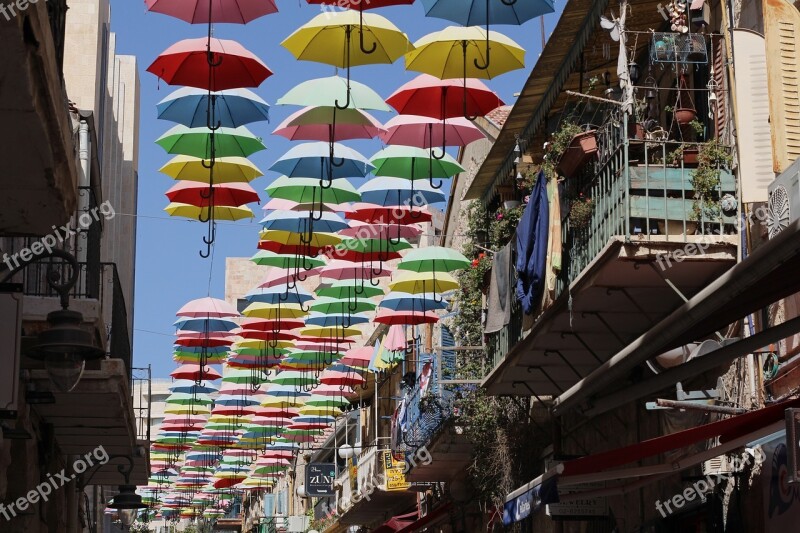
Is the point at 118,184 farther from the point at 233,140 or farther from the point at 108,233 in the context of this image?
the point at 233,140

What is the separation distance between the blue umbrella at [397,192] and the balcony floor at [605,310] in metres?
3.29

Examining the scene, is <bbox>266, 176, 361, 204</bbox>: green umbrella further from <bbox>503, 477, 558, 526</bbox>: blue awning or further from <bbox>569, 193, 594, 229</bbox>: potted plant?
<bbox>503, 477, 558, 526</bbox>: blue awning

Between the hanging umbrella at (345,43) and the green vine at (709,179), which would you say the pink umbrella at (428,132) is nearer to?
the hanging umbrella at (345,43)

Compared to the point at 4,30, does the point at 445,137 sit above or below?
above

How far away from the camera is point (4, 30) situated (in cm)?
578

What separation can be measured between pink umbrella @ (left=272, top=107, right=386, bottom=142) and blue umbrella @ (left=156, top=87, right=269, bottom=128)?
17.2 inches

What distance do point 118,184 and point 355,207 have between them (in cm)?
1473

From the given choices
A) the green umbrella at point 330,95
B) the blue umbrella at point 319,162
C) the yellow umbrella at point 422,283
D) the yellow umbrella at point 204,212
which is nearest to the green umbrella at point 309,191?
the blue umbrella at point 319,162

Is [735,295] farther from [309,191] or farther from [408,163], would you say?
[309,191]

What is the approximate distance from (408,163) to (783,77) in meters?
8.50

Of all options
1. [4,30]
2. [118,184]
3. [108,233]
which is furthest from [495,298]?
[118,184]

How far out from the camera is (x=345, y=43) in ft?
51.8

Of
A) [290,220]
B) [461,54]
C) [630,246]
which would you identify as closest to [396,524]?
[290,220]

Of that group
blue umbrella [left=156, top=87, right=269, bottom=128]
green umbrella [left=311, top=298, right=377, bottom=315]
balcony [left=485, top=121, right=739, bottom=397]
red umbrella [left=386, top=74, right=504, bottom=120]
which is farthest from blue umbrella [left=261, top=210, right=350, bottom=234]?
balcony [left=485, top=121, right=739, bottom=397]
